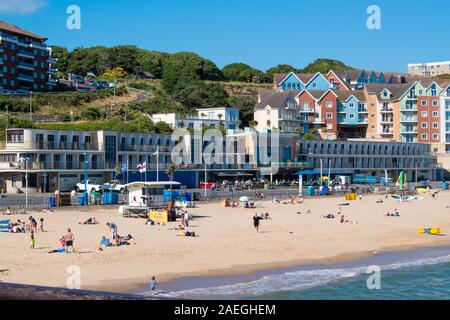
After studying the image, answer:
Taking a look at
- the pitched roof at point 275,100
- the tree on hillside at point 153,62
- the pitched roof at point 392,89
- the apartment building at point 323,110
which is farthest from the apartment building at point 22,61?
the pitched roof at point 392,89

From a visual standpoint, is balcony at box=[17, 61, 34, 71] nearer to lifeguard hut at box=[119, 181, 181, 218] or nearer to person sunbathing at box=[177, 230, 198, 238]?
lifeguard hut at box=[119, 181, 181, 218]

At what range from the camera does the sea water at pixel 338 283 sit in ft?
72.0

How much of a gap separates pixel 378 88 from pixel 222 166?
52.4m

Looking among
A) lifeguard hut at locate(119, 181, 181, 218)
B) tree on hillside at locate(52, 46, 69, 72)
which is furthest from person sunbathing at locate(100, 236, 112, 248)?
tree on hillside at locate(52, 46, 69, 72)

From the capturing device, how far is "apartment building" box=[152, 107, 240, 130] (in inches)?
3767

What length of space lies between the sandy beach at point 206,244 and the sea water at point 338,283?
1.63 m

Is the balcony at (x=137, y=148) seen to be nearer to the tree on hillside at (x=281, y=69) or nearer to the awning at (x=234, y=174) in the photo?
the awning at (x=234, y=174)

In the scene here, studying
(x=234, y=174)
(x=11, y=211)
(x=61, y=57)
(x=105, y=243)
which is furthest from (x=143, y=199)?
(x=61, y=57)

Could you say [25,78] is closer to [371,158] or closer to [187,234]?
[371,158]

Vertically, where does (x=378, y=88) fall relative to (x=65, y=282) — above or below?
above

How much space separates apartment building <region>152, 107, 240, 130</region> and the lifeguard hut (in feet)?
161
